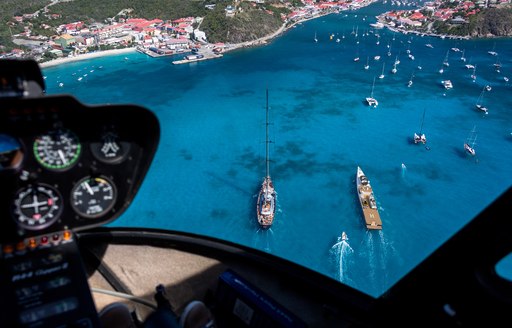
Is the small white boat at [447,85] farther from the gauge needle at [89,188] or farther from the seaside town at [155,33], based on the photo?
the gauge needle at [89,188]

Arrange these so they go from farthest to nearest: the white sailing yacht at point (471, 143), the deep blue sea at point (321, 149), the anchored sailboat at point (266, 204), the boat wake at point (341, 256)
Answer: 1. the white sailing yacht at point (471, 143)
2. the anchored sailboat at point (266, 204)
3. the deep blue sea at point (321, 149)
4. the boat wake at point (341, 256)

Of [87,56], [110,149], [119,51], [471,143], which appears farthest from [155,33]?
[110,149]

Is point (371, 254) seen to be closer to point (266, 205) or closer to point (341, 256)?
point (341, 256)

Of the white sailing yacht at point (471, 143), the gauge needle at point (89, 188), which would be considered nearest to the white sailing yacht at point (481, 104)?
the white sailing yacht at point (471, 143)

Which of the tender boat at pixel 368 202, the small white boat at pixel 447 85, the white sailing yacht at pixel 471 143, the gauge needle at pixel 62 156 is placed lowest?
the tender boat at pixel 368 202

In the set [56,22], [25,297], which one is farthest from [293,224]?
[56,22]

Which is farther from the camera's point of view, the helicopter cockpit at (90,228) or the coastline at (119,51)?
the coastline at (119,51)

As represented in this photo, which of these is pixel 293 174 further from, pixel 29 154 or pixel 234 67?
pixel 234 67
